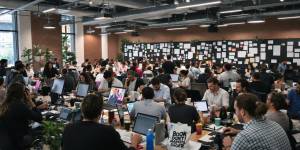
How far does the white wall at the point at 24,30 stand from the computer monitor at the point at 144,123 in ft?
42.2

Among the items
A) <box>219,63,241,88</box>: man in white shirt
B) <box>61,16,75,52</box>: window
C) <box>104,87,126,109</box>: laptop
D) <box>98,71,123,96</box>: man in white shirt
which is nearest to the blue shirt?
<box>219,63,241,88</box>: man in white shirt

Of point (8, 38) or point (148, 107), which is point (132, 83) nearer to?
point (148, 107)

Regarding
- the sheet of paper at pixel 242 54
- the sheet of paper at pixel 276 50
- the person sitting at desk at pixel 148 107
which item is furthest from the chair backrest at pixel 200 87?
the sheet of paper at pixel 242 54

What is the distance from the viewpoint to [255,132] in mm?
2502

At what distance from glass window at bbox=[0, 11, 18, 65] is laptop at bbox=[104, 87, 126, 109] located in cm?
1099

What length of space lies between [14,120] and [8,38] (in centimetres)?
1217

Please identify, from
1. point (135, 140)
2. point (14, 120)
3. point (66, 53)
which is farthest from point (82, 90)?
point (66, 53)

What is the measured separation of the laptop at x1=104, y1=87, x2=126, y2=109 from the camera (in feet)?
18.1

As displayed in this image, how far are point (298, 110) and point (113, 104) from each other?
367cm

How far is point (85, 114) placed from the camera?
8.14ft

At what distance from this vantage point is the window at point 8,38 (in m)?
14.3

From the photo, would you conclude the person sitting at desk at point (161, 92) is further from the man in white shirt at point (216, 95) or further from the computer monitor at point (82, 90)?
the computer monitor at point (82, 90)

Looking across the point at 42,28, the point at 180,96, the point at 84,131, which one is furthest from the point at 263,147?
the point at 42,28

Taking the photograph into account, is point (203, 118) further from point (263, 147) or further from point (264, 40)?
point (264, 40)
